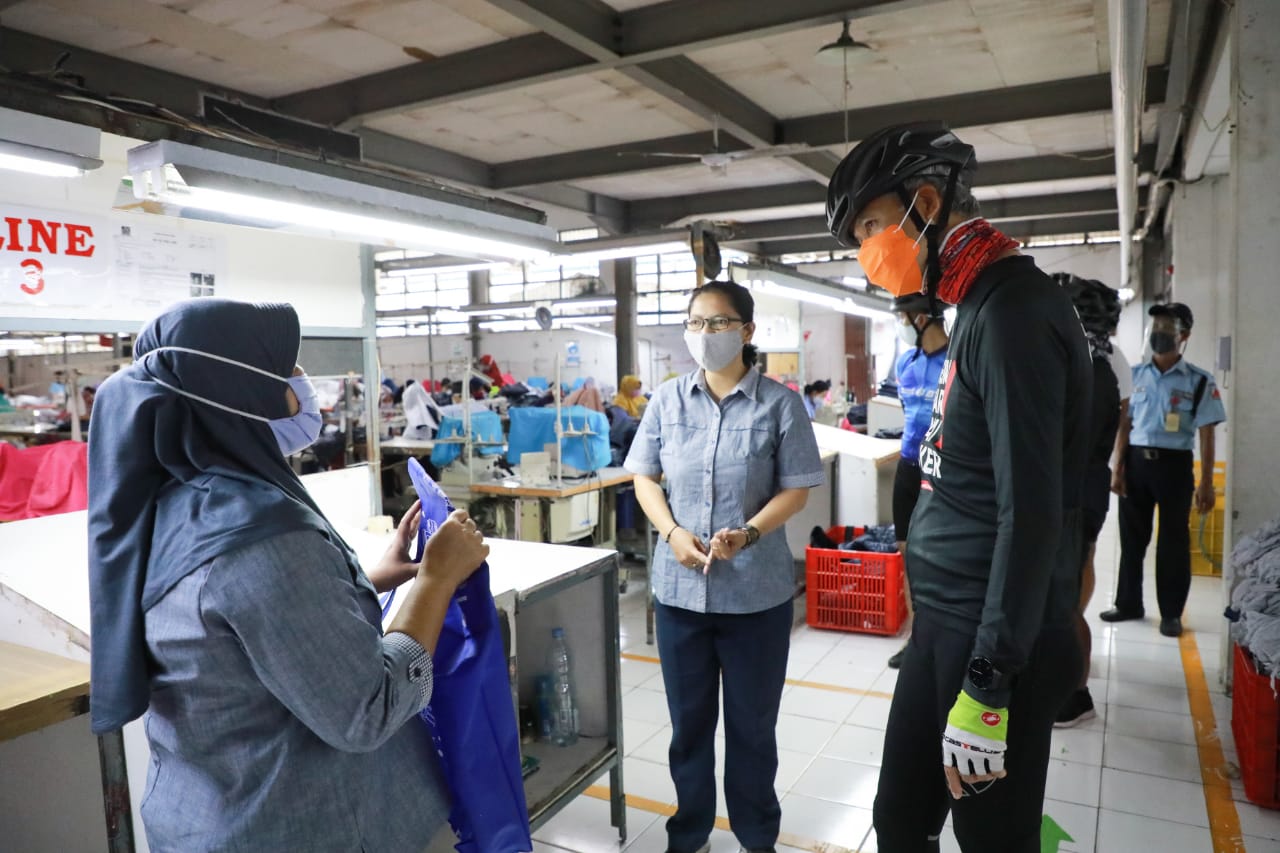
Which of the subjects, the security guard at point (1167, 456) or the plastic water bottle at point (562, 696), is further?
the security guard at point (1167, 456)

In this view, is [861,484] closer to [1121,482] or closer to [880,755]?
[1121,482]

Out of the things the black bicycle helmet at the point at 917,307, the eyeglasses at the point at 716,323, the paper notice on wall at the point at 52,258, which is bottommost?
the eyeglasses at the point at 716,323

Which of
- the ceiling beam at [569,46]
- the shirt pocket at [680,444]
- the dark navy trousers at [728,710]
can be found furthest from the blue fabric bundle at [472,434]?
the dark navy trousers at [728,710]

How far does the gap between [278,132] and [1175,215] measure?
696cm

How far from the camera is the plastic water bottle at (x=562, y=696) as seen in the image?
2.77m

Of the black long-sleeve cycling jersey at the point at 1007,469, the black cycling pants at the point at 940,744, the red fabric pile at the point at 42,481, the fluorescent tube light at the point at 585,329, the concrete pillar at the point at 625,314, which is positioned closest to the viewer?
the black long-sleeve cycling jersey at the point at 1007,469

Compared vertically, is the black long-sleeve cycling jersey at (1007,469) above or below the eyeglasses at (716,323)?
below

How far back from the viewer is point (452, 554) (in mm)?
1478

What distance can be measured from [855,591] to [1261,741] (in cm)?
215

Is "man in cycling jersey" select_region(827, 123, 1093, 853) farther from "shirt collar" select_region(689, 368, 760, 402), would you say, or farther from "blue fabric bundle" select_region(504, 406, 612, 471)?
"blue fabric bundle" select_region(504, 406, 612, 471)

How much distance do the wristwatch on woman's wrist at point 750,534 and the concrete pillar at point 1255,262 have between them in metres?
2.44

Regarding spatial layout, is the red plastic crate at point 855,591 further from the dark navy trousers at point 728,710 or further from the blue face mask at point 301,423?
the blue face mask at point 301,423

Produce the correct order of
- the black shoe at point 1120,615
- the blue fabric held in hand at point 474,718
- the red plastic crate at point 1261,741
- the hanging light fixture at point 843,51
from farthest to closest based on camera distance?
the black shoe at point 1120,615 → the hanging light fixture at point 843,51 → the red plastic crate at point 1261,741 → the blue fabric held in hand at point 474,718

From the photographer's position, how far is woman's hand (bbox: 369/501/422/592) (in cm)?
171
